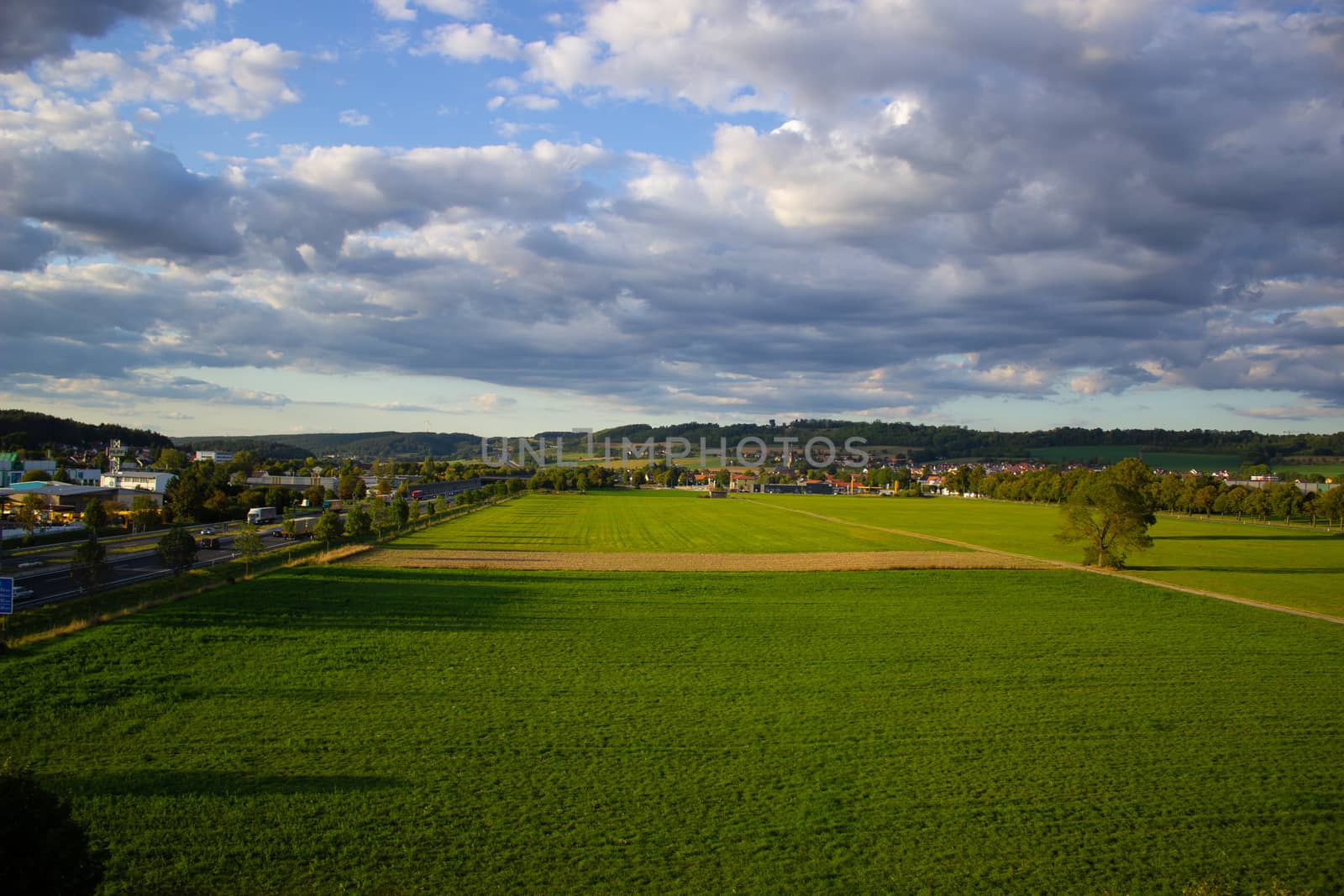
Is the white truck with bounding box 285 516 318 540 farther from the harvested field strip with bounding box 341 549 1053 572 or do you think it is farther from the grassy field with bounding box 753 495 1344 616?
the grassy field with bounding box 753 495 1344 616

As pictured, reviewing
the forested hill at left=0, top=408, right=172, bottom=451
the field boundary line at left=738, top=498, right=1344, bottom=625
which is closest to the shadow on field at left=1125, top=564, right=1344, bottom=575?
the field boundary line at left=738, top=498, right=1344, bottom=625

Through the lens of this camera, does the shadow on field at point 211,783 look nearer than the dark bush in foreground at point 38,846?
No

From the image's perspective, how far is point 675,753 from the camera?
15.3 m

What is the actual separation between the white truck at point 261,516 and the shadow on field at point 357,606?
38542mm

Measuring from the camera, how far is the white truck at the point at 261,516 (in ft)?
236

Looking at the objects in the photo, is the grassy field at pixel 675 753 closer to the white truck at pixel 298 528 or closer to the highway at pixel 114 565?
the highway at pixel 114 565

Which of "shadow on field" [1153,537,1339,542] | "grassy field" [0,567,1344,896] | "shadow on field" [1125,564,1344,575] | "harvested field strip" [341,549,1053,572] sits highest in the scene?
"grassy field" [0,567,1344,896]

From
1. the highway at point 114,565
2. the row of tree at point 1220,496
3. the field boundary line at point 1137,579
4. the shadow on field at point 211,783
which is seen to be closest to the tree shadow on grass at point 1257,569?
the field boundary line at point 1137,579

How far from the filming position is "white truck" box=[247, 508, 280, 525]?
236ft

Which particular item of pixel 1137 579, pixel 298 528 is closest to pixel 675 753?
pixel 1137 579

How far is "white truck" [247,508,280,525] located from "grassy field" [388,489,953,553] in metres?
16.5

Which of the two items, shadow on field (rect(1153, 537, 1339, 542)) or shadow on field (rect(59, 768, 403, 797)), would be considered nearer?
shadow on field (rect(59, 768, 403, 797))

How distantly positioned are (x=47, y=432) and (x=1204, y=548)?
207 metres

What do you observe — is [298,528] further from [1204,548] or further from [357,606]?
[1204,548]
